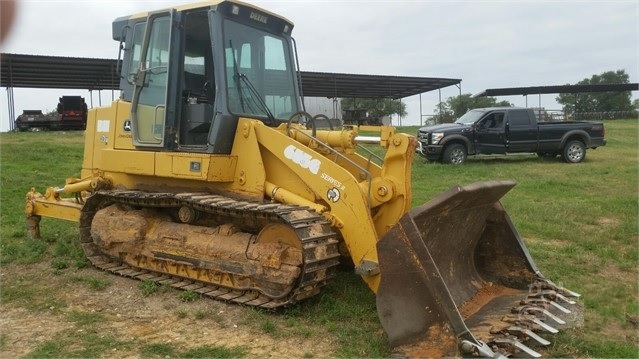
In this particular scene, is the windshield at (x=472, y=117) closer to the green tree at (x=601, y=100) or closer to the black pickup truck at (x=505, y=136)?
the black pickup truck at (x=505, y=136)

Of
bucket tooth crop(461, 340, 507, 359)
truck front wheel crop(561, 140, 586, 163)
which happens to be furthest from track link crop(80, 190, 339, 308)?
truck front wheel crop(561, 140, 586, 163)

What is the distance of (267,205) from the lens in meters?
5.46

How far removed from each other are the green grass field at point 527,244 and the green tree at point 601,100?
4133 cm

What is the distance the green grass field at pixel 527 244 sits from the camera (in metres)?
4.59

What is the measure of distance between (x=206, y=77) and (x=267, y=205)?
2.02 metres

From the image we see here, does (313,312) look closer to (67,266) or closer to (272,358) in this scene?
(272,358)

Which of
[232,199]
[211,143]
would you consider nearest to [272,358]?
[232,199]

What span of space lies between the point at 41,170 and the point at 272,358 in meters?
12.4

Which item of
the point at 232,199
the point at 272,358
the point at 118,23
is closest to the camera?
the point at 272,358

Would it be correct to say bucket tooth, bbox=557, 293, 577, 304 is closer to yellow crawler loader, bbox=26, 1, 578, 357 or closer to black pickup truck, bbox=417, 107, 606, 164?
yellow crawler loader, bbox=26, 1, 578, 357

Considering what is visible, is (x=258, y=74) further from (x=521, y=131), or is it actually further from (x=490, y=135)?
(x=521, y=131)

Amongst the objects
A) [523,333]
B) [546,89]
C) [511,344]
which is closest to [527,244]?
[523,333]

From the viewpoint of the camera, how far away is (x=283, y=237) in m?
5.46

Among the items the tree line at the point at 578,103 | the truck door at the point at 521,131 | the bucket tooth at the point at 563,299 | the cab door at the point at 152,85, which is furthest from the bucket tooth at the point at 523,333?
the tree line at the point at 578,103
